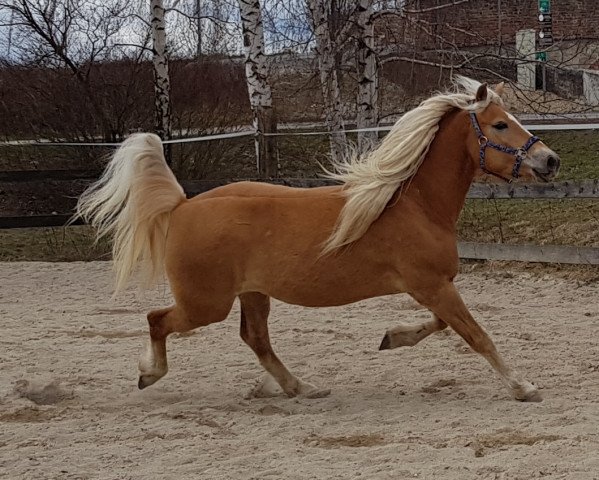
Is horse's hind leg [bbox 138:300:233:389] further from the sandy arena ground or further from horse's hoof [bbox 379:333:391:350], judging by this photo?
horse's hoof [bbox 379:333:391:350]

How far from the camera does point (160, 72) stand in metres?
12.8

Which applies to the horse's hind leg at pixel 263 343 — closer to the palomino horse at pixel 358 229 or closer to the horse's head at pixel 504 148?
the palomino horse at pixel 358 229

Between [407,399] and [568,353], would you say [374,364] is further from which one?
[568,353]

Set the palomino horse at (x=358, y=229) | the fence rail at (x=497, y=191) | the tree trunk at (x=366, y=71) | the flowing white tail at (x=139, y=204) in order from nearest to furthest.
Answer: the palomino horse at (x=358, y=229), the flowing white tail at (x=139, y=204), the fence rail at (x=497, y=191), the tree trunk at (x=366, y=71)

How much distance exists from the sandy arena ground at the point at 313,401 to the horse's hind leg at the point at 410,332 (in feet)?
0.88

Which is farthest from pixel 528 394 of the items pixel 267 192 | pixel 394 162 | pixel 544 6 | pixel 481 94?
pixel 544 6

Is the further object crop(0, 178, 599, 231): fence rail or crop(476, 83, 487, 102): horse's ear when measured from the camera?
crop(0, 178, 599, 231): fence rail

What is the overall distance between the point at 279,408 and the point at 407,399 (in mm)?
707

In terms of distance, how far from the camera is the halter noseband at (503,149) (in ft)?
15.4

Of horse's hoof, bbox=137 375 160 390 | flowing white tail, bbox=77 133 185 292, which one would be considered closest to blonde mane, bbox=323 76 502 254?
flowing white tail, bbox=77 133 185 292

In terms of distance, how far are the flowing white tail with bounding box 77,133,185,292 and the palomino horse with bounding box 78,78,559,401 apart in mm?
13

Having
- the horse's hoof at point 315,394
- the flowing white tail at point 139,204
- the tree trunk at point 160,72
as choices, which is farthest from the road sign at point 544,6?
the horse's hoof at point 315,394

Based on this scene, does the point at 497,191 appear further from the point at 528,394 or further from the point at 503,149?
the point at 528,394

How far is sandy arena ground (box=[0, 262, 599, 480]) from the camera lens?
377 centimetres
